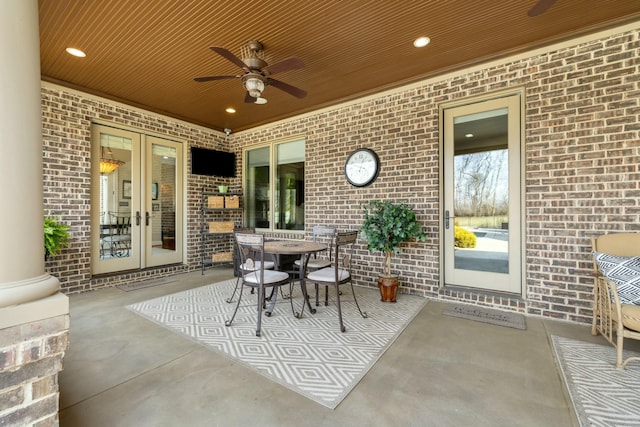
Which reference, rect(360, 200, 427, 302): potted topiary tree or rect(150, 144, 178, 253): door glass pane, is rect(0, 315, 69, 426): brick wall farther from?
rect(150, 144, 178, 253): door glass pane

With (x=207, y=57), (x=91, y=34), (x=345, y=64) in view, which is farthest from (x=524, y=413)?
(x=91, y=34)

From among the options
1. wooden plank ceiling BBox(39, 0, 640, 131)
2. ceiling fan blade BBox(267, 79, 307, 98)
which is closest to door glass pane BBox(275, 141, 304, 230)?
wooden plank ceiling BBox(39, 0, 640, 131)

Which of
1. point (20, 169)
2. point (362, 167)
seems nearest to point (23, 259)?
point (20, 169)

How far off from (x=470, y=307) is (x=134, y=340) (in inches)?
142

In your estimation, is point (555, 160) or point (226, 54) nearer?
point (226, 54)

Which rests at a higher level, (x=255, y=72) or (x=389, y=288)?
(x=255, y=72)

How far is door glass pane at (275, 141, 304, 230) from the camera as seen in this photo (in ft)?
17.5

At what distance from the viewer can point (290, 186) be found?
5512 mm

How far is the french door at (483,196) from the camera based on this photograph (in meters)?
3.41

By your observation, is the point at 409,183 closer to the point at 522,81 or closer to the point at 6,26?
the point at 522,81

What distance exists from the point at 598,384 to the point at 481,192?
87.5 inches

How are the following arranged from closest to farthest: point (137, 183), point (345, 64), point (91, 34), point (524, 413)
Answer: point (524, 413) < point (91, 34) < point (345, 64) < point (137, 183)

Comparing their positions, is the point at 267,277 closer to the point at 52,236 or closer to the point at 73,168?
the point at 52,236

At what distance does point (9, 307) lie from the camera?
39.5 inches
